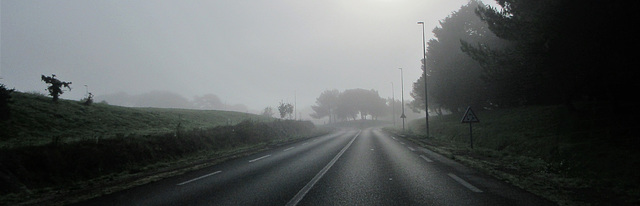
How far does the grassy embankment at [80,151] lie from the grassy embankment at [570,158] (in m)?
10.1

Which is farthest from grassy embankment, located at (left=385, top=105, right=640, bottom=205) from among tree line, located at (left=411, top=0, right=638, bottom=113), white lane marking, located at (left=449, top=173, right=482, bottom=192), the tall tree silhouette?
the tall tree silhouette

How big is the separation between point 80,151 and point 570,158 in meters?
17.0

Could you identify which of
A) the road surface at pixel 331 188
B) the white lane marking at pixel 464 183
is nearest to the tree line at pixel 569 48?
the road surface at pixel 331 188

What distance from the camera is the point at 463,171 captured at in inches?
356

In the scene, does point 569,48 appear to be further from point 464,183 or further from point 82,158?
point 82,158

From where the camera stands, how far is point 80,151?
11430 millimetres

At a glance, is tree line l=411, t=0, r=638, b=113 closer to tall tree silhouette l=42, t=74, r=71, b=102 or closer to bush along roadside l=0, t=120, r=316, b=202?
bush along roadside l=0, t=120, r=316, b=202

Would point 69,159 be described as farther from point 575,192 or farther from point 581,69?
point 581,69

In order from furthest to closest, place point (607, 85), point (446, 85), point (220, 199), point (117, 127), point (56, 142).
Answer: point (446, 85) → point (117, 127) → point (607, 85) → point (56, 142) → point (220, 199)

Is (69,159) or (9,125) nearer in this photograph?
(69,159)

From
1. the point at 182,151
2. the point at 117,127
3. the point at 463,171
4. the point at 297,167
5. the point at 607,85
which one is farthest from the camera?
the point at 117,127

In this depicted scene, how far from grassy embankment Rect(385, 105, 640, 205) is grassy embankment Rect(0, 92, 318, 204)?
10055 mm

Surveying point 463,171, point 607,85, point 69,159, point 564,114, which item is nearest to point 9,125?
point 69,159

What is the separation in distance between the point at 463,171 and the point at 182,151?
13.3m
